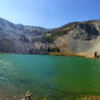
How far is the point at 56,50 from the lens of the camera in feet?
356

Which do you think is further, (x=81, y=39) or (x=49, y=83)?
(x=81, y=39)

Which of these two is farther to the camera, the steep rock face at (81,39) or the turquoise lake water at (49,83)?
the steep rock face at (81,39)

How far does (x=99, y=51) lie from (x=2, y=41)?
105 m

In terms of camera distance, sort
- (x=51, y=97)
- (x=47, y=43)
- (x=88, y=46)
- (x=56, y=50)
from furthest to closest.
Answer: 1. (x=47, y=43)
2. (x=56, y=50)
3. (x=88, y=46)
4. (x=51, y=97)

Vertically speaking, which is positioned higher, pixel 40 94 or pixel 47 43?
pixel 47 43

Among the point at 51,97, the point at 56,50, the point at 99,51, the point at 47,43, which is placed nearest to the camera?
the point at 51,97

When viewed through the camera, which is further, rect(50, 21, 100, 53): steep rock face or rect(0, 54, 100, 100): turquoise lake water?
rect(50, 21, 100, 53): steep rock face

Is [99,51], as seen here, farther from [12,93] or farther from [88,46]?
[12,93]

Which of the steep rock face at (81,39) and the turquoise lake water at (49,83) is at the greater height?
the steep rock face at (81,39)

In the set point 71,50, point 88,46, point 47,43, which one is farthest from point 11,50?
point 88,46

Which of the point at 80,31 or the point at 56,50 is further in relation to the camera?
the point at 80,31

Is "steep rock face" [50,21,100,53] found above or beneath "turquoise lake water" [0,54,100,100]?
above

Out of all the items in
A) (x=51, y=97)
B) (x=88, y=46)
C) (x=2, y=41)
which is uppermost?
(x=2, y=41)

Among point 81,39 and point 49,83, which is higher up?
point 81,39
